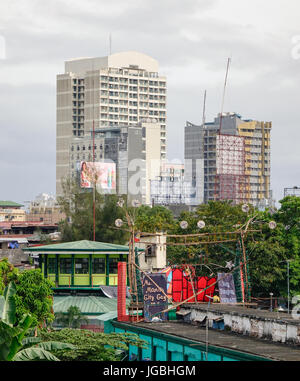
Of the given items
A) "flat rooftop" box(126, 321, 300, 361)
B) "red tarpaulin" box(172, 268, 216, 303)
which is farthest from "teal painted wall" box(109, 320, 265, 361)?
"red tarpaulin" box(172, 268, 216, 303)

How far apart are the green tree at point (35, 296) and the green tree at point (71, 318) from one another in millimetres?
6523

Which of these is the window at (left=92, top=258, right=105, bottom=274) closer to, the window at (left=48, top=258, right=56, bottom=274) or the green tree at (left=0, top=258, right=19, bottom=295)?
the window at (left=48, top=258, right=56, bottom=274)

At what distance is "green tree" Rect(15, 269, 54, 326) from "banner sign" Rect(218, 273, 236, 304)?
11.1 meters

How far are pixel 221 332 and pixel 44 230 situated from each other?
156 metres

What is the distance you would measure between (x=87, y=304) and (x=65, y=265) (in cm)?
604

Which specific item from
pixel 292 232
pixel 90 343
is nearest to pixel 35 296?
pixel 90 343

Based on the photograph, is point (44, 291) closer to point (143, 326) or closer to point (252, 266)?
point (143, 326)

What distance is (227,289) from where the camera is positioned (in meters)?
53.0

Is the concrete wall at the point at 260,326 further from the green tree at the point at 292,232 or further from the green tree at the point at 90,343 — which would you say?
the green tree at the point at 292,232

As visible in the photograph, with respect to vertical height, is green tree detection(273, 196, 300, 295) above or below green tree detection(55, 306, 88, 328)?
above

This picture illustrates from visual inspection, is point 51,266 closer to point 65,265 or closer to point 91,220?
point 65,265

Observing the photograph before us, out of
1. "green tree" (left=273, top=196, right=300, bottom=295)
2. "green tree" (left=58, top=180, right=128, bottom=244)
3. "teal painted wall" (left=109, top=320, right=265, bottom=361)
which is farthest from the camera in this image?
"green tree" (left=58, top=180, right=128, bottom=244)

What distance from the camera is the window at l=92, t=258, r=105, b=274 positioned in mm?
65062
